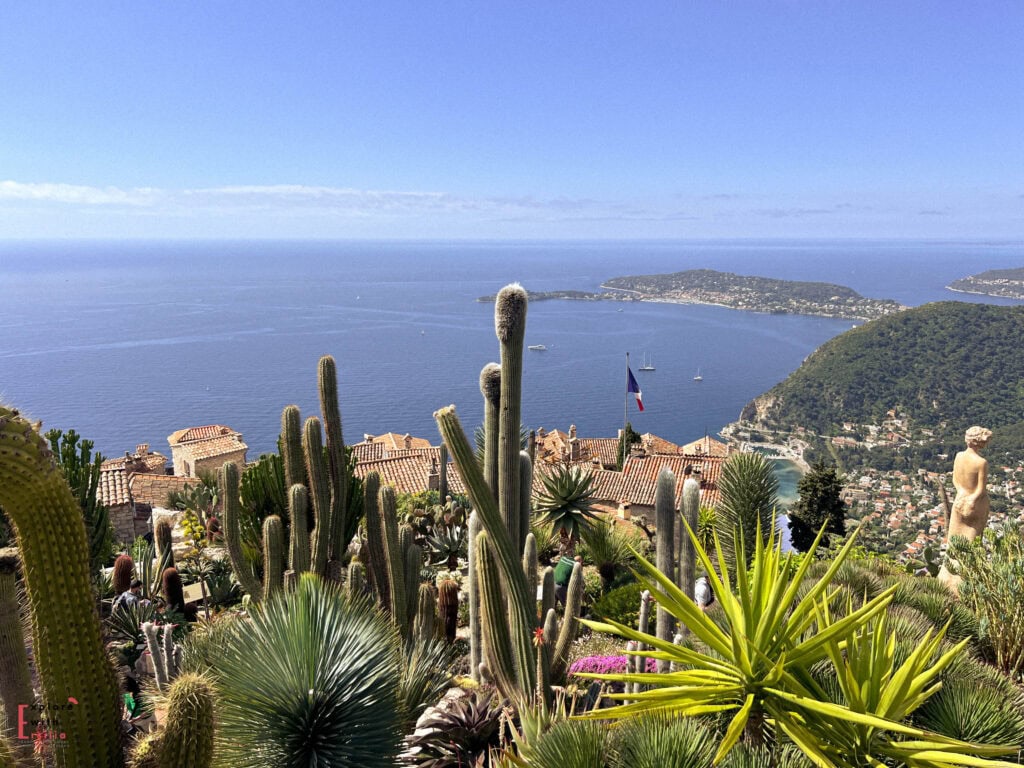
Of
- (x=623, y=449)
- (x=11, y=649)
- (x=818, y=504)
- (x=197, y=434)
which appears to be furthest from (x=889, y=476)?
(x=11, y=649)

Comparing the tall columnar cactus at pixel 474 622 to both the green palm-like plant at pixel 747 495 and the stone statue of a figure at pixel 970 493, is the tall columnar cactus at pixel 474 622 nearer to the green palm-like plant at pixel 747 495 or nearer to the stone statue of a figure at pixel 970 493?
the green palm-like plant at pixel 747 495

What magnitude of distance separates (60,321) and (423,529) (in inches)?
5897

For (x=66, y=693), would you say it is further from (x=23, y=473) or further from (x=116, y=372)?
(x=116, y=372)

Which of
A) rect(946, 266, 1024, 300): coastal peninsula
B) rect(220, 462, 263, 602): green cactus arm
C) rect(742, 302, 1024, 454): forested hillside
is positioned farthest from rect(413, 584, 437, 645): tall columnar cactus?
rect(946, 266, 1024, 300): coastal peninsula

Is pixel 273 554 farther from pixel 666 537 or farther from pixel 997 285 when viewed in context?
pixel 997 285

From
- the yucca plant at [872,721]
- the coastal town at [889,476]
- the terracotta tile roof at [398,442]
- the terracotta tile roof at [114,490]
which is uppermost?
the yucca plant at [872,721]

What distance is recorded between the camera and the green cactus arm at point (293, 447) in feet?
27.7

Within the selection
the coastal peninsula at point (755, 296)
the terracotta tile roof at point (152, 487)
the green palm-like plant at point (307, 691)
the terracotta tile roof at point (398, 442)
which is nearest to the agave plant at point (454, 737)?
the green palm-like plant at point (307, 691)

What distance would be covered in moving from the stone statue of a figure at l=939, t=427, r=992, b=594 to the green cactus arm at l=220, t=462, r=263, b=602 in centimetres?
862

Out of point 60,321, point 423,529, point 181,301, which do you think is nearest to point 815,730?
point 423,529

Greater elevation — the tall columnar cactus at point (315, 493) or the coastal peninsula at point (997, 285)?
the coastal peninsula at point (997, 285)

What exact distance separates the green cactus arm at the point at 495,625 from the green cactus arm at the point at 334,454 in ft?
10.2

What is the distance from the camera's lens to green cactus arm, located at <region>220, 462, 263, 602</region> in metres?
8.23

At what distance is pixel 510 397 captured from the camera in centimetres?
573
